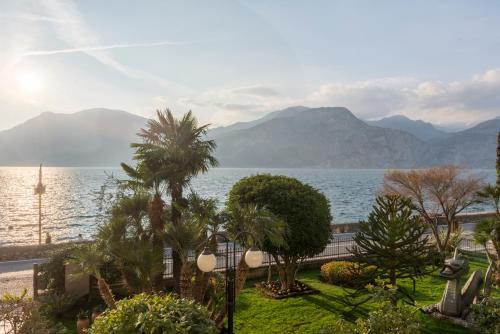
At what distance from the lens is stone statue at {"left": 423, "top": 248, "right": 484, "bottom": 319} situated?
1444 centimetres

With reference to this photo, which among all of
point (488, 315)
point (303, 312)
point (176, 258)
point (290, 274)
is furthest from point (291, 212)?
point (488, 315)

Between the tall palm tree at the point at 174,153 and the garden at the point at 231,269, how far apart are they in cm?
5

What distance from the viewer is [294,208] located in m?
18.7

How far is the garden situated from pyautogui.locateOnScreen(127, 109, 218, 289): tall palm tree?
0.05 m

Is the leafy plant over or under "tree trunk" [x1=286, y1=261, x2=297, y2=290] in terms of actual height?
over

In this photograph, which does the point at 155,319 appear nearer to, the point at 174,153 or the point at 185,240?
the point at 185,240

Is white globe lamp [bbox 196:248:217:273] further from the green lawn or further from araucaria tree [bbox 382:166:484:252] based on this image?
araucaria tree [bbox 382:166:484:252]

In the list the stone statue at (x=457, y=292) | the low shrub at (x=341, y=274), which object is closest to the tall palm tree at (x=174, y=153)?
the low shrub at (x=341, y=274)

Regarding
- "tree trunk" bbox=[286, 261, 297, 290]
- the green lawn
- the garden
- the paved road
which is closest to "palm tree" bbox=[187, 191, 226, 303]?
the garden

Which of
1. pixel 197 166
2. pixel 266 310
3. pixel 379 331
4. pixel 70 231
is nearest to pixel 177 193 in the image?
pixel 197 166

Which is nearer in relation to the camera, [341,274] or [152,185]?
[152,185]

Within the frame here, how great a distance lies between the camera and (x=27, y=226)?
74062 millimetres

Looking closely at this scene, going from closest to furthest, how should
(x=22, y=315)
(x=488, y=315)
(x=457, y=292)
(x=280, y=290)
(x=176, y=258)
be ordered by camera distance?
(x=22, y=315) < (x=488, y=315) < (x=457, y=292) < (x=176, y=258) < (x=280, y=290)

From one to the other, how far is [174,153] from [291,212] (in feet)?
21.2
